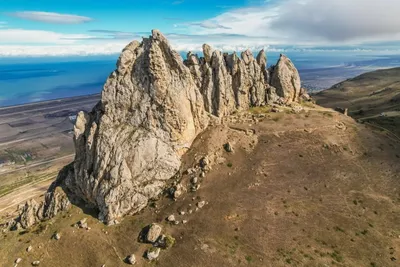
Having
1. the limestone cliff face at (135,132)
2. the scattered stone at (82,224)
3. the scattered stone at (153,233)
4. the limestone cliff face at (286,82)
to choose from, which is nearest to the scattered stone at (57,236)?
the scattered stone at (82,224)

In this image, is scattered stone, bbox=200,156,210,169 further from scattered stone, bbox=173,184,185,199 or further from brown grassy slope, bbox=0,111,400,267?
scattered stone, bbox=173,184,185,199

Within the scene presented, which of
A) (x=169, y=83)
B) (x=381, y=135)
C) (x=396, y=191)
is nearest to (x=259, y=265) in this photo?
(x=396, y=191)

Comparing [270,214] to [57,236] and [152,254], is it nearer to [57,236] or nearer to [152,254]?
[152,254]

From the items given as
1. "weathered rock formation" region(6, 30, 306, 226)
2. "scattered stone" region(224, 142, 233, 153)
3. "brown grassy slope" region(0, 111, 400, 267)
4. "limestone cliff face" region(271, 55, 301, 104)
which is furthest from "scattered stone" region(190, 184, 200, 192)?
"limestone cliff face" region(271, 55, 301, 104)

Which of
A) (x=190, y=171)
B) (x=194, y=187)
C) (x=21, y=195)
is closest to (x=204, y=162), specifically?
(x=190, y=171)

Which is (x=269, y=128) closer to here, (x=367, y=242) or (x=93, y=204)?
(x=367, y=242)

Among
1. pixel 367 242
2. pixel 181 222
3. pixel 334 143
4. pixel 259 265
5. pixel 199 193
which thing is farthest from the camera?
pixel 334 143

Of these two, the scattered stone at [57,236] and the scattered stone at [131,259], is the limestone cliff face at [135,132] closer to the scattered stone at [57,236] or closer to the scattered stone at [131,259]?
the scattered stone at [57,236]
